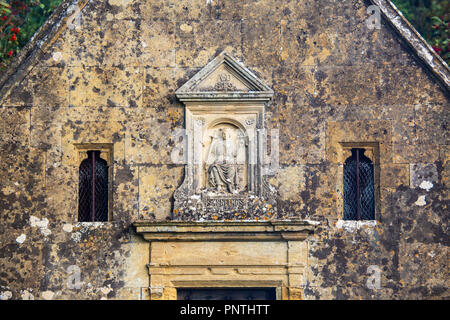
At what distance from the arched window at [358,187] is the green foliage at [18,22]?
5.95m

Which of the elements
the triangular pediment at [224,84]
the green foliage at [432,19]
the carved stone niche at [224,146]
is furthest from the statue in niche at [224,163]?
the green foliage at [432,19]

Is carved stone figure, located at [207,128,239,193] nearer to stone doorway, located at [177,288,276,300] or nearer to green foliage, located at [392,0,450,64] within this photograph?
stone doorway, located at [177,288,276,300]

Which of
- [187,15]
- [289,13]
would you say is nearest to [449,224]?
[289,13]

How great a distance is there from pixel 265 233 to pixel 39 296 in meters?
3.15

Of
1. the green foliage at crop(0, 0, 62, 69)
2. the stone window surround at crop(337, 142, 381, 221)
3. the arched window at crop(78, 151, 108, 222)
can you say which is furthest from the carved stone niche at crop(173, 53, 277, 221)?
the green foliage at crop(0, 0, 62, 69)

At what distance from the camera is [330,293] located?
43.4ft

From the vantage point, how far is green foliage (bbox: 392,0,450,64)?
17.4m

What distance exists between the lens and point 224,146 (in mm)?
13531

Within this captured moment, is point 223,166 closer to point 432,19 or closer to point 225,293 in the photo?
point 225,293

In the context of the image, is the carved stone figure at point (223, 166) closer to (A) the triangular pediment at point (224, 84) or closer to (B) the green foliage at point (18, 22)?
(A) the triangular pediment at point (224, 84)

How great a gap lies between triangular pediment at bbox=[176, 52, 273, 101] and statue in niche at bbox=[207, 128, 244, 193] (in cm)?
54

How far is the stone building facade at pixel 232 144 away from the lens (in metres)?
13.3

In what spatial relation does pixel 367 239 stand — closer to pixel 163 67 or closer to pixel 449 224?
pixel 449 224

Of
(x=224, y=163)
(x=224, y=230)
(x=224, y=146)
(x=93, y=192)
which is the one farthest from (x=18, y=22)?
(x=224, y=230)
